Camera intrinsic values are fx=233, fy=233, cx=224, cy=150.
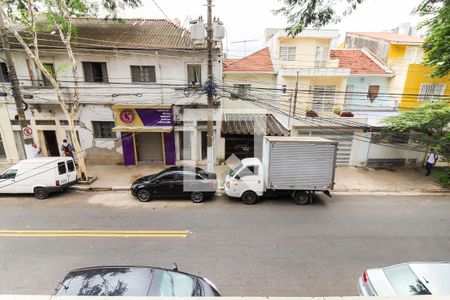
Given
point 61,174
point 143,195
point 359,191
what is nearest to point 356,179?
point 359,191

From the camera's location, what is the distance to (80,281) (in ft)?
13.6

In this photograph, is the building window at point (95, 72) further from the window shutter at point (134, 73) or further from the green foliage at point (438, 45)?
the green foliage at point (438, 45)

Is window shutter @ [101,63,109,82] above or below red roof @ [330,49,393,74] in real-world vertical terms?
below

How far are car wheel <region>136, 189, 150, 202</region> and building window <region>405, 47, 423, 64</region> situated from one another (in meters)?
19.6

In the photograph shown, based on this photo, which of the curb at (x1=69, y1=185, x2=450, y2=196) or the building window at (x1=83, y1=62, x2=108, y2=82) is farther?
the building window at (x1=83, y1=62, x2=108, y2=82)

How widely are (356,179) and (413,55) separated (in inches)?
450

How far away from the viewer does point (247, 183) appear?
9.94 meters

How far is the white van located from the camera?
10375mm

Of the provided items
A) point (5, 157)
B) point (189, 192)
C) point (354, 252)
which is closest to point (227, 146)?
point (189, 192)

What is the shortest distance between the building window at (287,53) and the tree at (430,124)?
7542 millimetres

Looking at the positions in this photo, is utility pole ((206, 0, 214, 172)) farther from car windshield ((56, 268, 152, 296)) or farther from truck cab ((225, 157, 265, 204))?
car windshield ((56, 268, 152, 296))

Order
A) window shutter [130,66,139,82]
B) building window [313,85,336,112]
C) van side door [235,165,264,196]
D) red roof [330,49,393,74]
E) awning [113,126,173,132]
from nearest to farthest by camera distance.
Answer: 1. van side door [235,165,264,196]
2. awning [113,126,173,132]
3. window shutter [130,66,139,82]
4. building window [313,85,336,112]
5. red roof [330,49,393,74]

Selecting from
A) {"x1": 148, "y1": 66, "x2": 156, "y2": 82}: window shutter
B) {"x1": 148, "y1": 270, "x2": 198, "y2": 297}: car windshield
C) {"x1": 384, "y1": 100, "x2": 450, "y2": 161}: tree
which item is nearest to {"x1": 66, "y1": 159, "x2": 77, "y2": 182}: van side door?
{"x1": 148, "y1": 66, "x2": 156, "y2": 82}: window shutter

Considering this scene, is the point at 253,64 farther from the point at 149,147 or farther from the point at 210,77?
the point at 149,147
